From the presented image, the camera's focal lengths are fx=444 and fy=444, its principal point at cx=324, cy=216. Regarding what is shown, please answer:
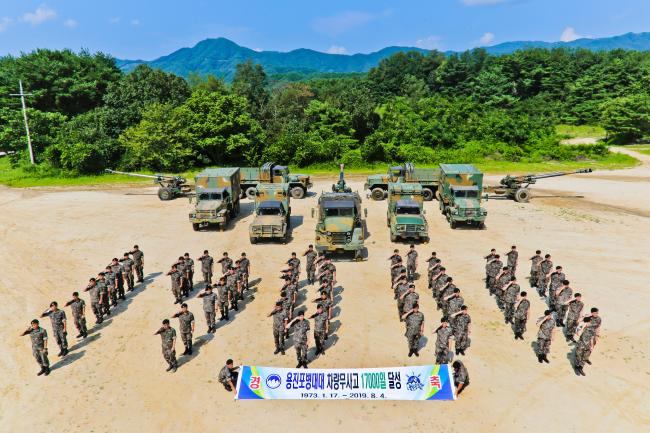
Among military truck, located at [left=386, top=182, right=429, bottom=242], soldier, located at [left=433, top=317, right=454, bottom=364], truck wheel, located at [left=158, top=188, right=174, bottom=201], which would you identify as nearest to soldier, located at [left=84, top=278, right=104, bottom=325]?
soldier, located at [left=433, top=317, right=454, bottom=364]

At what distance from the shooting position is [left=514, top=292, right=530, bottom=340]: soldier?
1309 centimetres

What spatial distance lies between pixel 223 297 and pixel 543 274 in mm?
11543

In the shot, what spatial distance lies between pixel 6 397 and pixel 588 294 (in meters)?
18.6

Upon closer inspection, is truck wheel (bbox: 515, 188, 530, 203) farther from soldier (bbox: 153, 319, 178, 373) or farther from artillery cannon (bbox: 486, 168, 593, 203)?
soldier (bbox: 153, 319, 178, 373)

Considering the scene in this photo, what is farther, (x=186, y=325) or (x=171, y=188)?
(x=171, y=188)

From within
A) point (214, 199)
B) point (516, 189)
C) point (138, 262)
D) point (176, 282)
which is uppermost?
point (214, 199)

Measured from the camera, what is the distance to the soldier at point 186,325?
1244 centimetres

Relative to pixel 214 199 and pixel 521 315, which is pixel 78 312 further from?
pixel 521 315

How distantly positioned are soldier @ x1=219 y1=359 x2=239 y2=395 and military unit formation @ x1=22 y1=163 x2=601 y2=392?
0.09ft

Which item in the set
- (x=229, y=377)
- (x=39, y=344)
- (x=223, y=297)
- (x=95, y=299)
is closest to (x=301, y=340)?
(x=229, y=377)

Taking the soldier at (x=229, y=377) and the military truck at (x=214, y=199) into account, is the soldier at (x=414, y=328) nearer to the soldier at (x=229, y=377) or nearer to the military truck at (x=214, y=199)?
the soldier at (x=229, y=377)

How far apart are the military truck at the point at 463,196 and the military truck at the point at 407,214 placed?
2.35m

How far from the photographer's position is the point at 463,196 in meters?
25.3

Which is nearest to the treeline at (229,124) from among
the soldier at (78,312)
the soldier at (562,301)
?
the soldier at (78,312)
